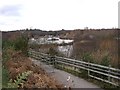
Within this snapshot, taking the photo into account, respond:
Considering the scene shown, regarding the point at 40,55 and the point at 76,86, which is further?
the point at 40,55

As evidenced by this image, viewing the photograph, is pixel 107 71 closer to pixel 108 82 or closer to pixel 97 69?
pixel 108 82

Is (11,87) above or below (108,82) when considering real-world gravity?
above

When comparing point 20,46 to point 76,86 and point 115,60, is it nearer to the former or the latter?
point 115,60

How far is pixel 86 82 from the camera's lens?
785 inches

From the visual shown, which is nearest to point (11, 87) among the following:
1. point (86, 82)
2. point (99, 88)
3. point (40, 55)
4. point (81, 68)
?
point (99, 88)

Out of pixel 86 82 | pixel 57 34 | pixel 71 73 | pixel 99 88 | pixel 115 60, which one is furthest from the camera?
pixel 57 34

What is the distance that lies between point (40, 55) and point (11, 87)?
91.4 ft

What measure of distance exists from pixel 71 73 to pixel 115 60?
3.36 m

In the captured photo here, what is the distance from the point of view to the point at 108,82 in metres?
18.0

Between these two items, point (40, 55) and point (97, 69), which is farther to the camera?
point (40, 55)

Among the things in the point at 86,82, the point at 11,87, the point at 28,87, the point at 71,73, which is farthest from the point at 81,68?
the point at 11,87

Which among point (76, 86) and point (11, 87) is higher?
point (11, 87)

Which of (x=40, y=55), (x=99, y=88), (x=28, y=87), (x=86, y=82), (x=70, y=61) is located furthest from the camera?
(x=40, y=55)

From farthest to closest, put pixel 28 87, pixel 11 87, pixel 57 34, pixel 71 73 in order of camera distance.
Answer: pixel 57 34
pixel 71 73
pixel 28 87
pixel 11 87
